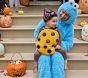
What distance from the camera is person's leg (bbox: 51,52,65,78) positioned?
3496mm

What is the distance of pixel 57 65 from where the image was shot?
3.50m

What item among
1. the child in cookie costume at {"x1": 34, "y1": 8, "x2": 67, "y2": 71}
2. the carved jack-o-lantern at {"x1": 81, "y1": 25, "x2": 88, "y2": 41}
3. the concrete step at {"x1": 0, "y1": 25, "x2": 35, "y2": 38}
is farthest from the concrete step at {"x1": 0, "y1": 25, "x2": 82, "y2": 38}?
the child in cookie costume at {"x1": 34, "y1": 8, "x2": 67, "y2": 71}

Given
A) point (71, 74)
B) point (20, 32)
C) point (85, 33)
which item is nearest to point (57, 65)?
point (71, 74)

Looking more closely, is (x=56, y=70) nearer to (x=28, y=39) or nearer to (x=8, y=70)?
(x=8, y=70)

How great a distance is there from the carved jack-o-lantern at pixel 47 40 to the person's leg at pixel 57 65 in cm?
7

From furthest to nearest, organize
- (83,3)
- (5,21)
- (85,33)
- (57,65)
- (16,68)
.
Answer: (83,3) < (5,21) < (85,33) < (16,68) < (57,65)

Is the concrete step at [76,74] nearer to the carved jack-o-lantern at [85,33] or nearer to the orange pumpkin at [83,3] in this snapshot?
the carved jack-o-lantern at [85,33]

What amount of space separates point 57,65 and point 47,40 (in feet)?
1.09

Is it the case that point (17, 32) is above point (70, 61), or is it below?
above

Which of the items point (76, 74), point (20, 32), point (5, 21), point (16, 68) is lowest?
point (76, 74)

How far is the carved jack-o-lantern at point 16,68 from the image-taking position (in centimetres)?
383

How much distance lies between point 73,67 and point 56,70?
68 centimetres

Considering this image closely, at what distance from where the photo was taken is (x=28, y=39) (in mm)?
4508

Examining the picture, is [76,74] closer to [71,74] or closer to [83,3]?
[71,74]
